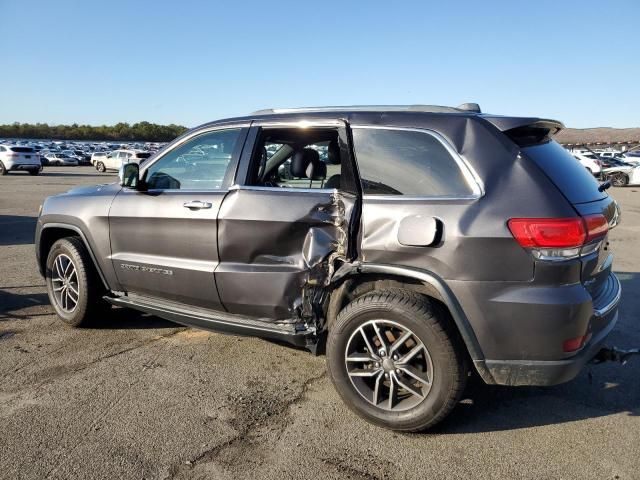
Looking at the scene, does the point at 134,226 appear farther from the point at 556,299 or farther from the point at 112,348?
the point at 556,299

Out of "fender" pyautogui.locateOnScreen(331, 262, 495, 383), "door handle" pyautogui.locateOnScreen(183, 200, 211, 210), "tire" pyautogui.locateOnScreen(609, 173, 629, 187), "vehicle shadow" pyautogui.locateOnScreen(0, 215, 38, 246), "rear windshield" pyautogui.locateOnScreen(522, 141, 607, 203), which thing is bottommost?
"tire" pyautogui.locateOnScreen(609, 173, 629, 187)

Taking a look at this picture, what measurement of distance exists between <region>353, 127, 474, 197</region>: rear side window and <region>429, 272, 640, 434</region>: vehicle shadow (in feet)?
4.67

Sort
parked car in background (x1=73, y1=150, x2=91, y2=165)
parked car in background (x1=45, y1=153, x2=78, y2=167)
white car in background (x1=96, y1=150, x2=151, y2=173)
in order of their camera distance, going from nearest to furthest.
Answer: white car in background (x1=96, y1=150, x2=151, y2=173)
parked car in background (x1=45, y1=153, x2=78, y2=167)
parked car in background (x1=73, y1=150, x2=91, y2=165)

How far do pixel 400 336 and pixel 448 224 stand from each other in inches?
28.7

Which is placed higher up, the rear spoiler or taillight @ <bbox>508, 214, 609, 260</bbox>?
the rear spoiler

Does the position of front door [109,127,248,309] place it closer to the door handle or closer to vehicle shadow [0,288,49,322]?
the door handle

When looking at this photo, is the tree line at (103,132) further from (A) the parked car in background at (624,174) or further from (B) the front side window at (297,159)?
(B) the front side window at (297,159)

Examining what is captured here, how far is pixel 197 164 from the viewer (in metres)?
4.06

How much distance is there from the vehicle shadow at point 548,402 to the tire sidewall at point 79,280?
320 centimetres

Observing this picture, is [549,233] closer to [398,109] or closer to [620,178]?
[398,109]

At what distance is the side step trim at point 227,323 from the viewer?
349 cm

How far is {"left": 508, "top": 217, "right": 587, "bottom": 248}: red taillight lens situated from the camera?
2684 mm

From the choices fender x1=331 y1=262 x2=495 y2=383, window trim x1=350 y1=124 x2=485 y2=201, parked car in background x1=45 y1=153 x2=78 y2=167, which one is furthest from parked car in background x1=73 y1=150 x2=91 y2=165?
fender x1=331 y1=262 x2=495 y2=383

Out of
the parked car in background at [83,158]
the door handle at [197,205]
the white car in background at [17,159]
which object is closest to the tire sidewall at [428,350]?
the door handle at [197,205]
